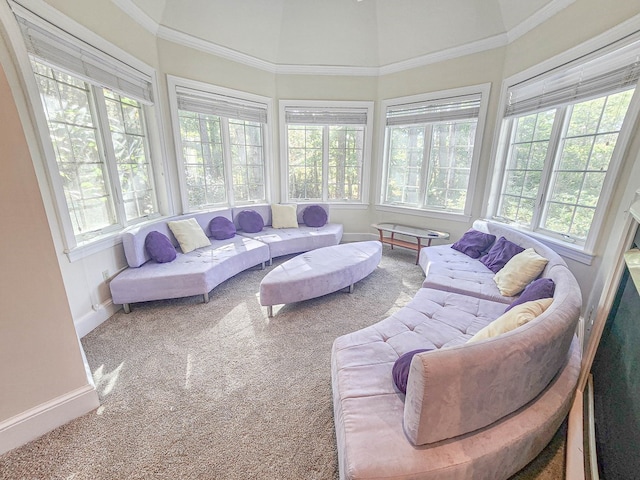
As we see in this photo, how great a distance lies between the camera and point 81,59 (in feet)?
7.51

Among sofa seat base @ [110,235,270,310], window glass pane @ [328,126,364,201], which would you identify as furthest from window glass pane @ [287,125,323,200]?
sofa seat base @ [110,235,270,310]

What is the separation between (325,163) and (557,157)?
3099 mm

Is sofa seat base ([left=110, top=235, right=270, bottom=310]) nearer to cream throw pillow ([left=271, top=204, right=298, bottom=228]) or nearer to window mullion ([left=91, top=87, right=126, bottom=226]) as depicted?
window mullion ([left=91, top=87, right=126, bottom=226])

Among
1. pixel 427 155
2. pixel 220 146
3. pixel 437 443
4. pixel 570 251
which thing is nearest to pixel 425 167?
pixel 427 155

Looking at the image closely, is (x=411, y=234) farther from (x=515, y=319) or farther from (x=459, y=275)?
(x=515, y=319)

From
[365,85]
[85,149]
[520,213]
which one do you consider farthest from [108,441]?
[365,85]

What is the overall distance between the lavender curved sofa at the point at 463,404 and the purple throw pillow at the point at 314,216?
3175 millimetres

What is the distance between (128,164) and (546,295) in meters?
3.84

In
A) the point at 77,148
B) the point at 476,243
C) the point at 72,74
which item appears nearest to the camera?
the point at 72,74

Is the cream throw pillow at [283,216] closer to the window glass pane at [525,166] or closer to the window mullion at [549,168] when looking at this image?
the window glass pane at [525,166]

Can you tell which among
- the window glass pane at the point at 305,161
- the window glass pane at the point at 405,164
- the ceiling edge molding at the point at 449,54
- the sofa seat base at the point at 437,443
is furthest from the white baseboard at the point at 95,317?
the ceiling edge molding at the point at 449,54

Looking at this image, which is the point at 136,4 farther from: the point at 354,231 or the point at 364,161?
the point at 354,231

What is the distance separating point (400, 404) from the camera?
1191 mm

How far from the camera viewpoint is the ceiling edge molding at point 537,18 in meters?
2.57
